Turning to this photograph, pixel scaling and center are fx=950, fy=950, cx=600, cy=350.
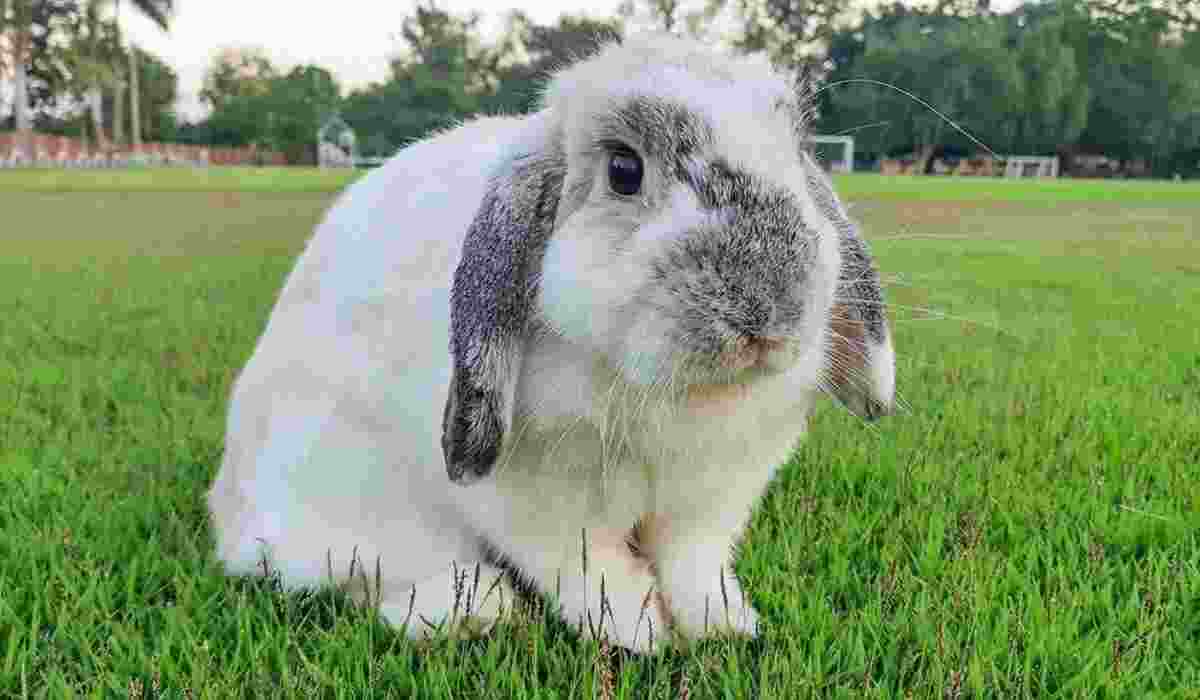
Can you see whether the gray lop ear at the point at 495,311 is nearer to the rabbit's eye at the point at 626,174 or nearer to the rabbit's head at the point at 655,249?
the rabbit's head at the point at 655,249

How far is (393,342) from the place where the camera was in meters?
2.24

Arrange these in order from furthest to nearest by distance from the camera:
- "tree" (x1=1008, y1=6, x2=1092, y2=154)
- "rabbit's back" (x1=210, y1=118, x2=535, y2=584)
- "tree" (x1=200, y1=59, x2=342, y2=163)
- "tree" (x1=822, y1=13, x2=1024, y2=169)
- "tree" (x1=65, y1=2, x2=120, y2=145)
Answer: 1. "tree" (x1=200, y1=59, x2=342, y2=163)
2. "tree" (x1=65, y1=2, x2=120, y2=145)
3. "tree" (x1=1008, y1=6, x2=1092, y2=154)
4. "tree" (x1=822, y1=13, x2=1024, y2=169)
5. "rabbit's back" (x1=210, y1=118, x2=535, y2=584)

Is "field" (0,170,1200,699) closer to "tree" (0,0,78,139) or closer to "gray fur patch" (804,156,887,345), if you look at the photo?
"gray fur patch" (804,156,887,345)

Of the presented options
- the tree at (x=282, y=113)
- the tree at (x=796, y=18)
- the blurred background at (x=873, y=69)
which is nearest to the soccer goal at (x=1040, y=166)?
the blurred background at (x=873, y=69)

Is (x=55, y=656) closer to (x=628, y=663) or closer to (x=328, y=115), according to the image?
(x=628, y=663)

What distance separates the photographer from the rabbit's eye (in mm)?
1793

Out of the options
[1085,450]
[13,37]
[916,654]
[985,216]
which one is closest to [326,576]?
[916,654]

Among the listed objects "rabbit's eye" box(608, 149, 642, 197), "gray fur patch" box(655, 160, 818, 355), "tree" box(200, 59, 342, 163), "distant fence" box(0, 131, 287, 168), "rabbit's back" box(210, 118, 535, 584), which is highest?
"tree" box(200, 59, 342, 163)

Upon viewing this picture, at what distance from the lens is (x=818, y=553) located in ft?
7.91

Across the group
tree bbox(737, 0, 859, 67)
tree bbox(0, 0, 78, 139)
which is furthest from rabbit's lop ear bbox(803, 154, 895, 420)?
tree bbox(0, 0, 78, 139)

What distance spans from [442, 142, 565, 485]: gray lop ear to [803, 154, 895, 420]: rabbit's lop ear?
24.8 inches

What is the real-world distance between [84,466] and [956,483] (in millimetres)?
2725

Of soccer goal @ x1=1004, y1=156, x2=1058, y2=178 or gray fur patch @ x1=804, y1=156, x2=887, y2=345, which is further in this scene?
soccer goal @ x1=1004, y1=156, x2=1058, y2=178

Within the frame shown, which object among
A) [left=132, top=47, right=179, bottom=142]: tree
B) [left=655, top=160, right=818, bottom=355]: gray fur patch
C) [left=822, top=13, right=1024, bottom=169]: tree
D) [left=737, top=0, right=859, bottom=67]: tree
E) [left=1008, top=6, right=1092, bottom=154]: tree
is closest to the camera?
[left=655, top=160, right=818, bottom=355]: gray fur patch
